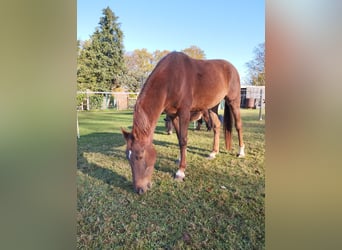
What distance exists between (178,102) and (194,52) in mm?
298

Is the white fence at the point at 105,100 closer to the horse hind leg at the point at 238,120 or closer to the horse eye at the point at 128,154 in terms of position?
the horse eye at the point at 128,154

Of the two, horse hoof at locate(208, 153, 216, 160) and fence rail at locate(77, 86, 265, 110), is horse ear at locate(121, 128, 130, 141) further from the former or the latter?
horse hoof at locate(208, 153, 216, 160)

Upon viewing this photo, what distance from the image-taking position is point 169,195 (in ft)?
4.65

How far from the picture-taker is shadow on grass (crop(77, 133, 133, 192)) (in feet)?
4.84

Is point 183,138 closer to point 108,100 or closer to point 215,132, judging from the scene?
point 215,132

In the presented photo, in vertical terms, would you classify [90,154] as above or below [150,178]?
above

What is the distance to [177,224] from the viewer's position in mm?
1354

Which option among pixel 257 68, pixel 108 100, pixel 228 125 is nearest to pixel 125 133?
pixel 108 100

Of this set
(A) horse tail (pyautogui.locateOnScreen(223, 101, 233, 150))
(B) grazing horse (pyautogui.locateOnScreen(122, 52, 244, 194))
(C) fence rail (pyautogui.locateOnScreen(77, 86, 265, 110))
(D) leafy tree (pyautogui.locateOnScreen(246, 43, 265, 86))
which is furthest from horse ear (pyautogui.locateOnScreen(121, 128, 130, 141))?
(D) leafy tree (pyautogui.locateOnScreen(246, 43, 265, 86))

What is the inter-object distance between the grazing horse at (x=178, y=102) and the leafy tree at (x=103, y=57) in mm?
226
